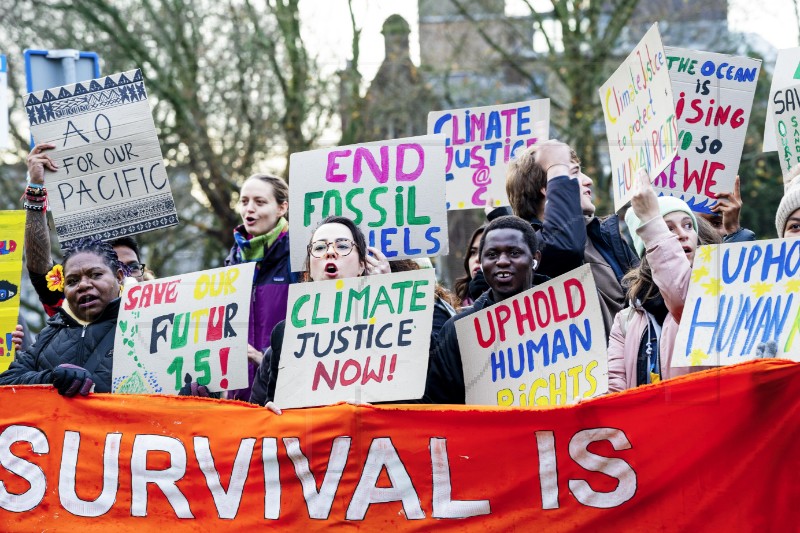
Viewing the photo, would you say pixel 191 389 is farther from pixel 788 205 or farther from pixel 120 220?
pixel 788 205

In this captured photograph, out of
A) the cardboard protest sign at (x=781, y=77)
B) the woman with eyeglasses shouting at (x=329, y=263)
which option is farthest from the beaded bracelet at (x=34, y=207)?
the cardboard protest sign at (x=781, y=77)

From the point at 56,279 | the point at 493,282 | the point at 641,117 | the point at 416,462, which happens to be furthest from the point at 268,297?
the point at 641,117

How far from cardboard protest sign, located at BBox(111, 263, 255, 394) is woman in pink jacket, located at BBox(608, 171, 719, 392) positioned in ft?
4.99

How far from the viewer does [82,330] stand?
17.7 feet

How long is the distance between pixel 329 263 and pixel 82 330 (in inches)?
45.9

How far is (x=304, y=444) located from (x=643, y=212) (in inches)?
58.2

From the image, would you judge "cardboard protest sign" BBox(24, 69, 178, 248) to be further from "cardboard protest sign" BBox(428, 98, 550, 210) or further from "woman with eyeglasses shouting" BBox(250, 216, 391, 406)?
"cardboard protest sign" BBox(428, 98, 550, 210)

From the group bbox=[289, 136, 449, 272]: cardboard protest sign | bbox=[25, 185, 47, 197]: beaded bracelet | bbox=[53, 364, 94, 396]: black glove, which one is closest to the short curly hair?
bbox=[289, 136, 449, 272]: cardboard protest sign

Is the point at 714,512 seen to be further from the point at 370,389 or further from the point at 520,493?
the point at 370,389

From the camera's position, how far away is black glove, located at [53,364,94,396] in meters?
4.95

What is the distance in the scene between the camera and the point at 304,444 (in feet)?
14.9

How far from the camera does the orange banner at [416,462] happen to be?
4.02m

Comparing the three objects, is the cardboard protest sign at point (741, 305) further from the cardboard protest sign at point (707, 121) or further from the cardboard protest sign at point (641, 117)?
the cardboard protest sign at point (707, 121)

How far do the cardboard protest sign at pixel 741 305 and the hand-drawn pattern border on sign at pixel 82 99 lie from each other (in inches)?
126
